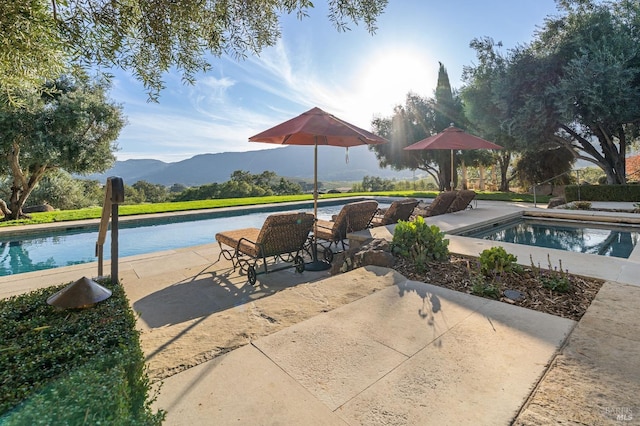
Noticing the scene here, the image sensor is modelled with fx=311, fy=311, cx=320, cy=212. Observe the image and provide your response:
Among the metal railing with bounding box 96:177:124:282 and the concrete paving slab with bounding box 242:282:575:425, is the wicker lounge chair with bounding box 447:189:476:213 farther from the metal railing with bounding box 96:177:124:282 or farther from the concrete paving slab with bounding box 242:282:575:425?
the metal railing with bounding box 96:177:124:282

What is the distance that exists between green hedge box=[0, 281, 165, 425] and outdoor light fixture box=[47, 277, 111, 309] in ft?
0.12

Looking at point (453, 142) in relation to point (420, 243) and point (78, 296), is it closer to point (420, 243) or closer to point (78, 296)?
point (420, 243)

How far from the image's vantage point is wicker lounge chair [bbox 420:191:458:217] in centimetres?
871

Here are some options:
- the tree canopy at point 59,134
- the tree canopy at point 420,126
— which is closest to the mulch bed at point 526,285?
the tree canopy at point 59,134

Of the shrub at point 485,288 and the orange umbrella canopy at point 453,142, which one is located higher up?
the orange umbrella canopy at point 453,142

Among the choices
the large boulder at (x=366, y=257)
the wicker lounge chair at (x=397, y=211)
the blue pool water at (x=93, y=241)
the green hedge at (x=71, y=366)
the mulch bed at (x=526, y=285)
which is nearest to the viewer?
the green hedge at (x=71, y=366)

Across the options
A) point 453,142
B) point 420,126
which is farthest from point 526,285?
point 420,126

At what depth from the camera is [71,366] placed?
1271 mm

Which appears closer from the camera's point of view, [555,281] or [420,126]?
[555,281]

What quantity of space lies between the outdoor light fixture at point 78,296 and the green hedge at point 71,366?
0.12 feet

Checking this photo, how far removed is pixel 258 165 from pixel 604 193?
104334 mm

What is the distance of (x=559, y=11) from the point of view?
13570mm

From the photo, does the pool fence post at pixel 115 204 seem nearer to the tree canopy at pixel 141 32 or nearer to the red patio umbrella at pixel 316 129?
the tree canopy at pixel 141 32

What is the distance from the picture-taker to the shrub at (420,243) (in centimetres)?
419
